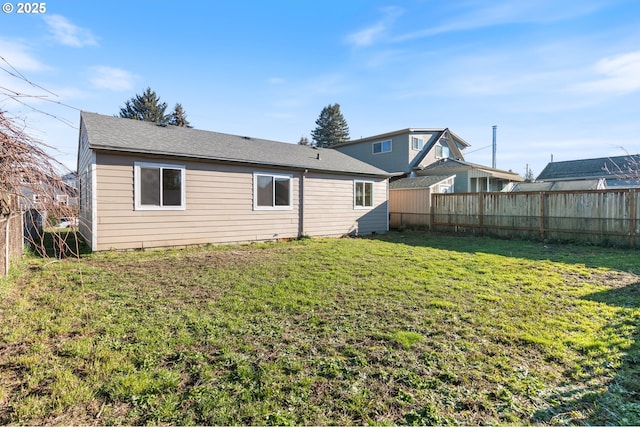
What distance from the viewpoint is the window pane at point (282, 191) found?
10.7 meters

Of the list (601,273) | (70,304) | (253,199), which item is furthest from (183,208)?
(601,273)

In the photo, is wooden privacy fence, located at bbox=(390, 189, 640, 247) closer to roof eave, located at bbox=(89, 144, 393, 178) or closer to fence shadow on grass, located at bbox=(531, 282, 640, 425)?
roof eave, located at bbox=(89, 144, 393, 178)

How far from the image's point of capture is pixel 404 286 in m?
5.04

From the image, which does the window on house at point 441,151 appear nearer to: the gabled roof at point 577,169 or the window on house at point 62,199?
the gabled roof at point 577,169

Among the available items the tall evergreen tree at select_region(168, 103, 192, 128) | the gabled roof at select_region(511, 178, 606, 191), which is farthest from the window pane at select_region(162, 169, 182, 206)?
the tall evergreen tree at select_region(168, 103, 192, 128)

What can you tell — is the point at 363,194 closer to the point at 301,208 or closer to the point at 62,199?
the point at 301,208

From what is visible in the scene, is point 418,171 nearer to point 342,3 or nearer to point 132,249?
point 342,3

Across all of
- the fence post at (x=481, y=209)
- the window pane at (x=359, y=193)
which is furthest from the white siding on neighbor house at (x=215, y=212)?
the fence post at (x=481, y=209)

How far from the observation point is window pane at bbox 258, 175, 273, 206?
33.7 feet

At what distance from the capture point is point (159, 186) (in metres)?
8.34

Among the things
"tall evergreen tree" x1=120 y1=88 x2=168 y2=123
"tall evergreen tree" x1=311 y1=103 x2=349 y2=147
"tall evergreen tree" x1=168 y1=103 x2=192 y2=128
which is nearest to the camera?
"tall evergreen tree" x1=120 y1=88 x2=168 y2=123

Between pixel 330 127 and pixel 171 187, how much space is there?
1691 inches

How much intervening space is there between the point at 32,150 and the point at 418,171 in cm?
1979

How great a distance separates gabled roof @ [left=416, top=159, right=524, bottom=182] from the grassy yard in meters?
12.7
